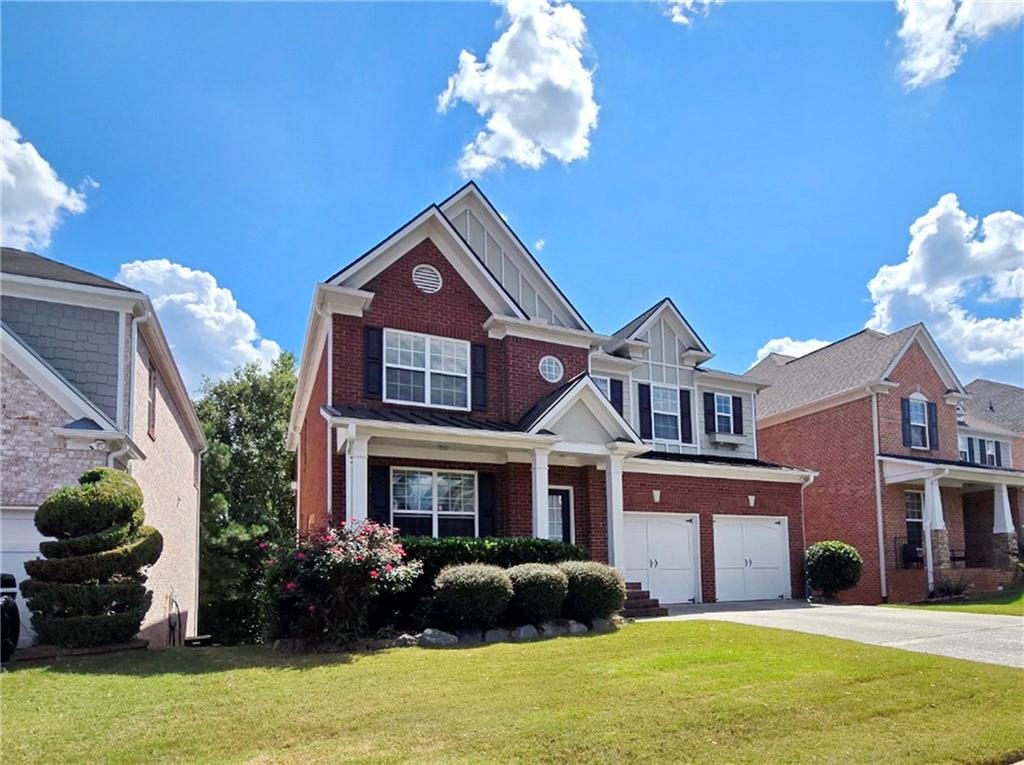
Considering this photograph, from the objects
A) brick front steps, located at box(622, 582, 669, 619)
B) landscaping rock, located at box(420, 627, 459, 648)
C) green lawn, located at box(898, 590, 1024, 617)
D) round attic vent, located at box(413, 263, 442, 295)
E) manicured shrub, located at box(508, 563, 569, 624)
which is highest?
round attic vent, located at box(413, 263, 442, 295)

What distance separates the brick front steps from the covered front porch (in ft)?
36.8

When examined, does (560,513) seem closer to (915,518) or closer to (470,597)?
(470,597)

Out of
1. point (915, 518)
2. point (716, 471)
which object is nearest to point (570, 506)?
point (716, 471)

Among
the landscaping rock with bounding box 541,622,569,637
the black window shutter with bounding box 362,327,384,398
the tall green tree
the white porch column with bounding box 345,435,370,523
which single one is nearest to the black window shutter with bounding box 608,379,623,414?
the black window shutter with bounding box 362,327,384,398

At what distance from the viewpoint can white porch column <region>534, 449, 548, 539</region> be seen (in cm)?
1580

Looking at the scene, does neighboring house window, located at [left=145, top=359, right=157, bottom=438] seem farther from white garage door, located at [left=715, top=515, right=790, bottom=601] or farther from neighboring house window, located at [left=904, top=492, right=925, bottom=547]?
neighboring house window, located at [left=904, top=492, right=925, bottom=547]

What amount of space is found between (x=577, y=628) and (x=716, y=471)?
8.43 metres

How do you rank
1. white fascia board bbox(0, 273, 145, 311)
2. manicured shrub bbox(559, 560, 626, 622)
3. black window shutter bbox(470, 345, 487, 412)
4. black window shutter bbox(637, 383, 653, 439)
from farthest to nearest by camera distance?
black window shutter bbox(637, 383, 653, 439)
black window shutter bbox(470, 345, 487, 412)
manicured shrub bbox(559, 560, 626, 622)
white fascia board bbox(0, 273, 145, 311)

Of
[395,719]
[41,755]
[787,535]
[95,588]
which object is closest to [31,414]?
[95,588]

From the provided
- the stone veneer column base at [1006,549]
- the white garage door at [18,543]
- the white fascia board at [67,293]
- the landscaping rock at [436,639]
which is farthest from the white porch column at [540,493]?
the stone veneer column base at [1006,549]

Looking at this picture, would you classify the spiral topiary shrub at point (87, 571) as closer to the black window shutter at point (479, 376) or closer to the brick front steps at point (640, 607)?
the black window shutter at point (479, 376)

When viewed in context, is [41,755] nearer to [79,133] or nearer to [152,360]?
[152,360]

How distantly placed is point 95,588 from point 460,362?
29.5 ft

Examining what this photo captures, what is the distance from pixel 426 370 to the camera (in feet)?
55.2
